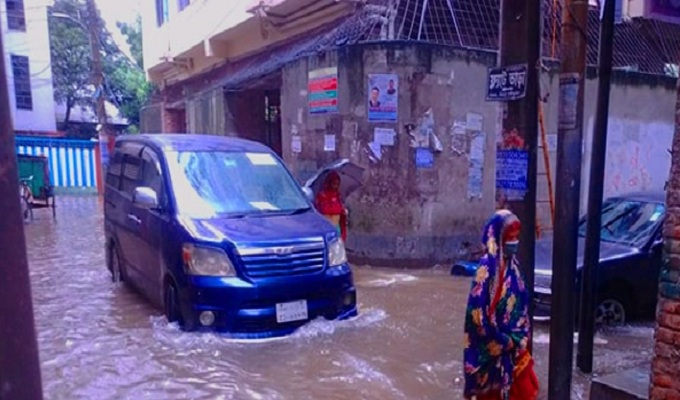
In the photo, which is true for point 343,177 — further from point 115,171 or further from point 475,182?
point 115,171

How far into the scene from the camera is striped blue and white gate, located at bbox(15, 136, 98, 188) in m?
20.2

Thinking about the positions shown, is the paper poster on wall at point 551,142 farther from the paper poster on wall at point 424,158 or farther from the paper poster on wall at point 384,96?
the paper poster on wall at point 384,96

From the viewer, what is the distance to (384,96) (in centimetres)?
873

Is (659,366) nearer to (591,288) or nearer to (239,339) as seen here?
(591,288)

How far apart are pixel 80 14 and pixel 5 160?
85.4 ft

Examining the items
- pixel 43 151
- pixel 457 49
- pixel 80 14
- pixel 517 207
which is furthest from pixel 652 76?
pixel 80 14

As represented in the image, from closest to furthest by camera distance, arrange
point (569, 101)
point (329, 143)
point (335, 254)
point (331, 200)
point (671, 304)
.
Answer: point (671, 304), point (569, 101), point (335, 254), point (331, 200), point (329, 143)

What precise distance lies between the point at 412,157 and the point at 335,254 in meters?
3.60

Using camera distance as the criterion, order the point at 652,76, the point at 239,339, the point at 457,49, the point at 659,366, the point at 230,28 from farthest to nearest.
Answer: the point at 230,28 < the point at 652,76 < the point at 457,49 < the point at 239,339 < the point at 659,366

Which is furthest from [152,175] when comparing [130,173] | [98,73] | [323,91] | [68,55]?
[68,55]

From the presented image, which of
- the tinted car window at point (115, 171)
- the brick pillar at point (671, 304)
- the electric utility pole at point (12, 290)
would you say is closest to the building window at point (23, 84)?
the tinted car window at point (115, 171)

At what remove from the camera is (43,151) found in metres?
20.2

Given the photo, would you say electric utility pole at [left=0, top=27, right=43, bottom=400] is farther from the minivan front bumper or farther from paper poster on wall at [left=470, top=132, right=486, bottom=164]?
paper poster on wall at [left=470, top=132, right=486, bottom=164]

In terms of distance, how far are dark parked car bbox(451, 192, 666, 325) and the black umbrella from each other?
2677 mm
